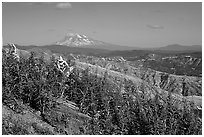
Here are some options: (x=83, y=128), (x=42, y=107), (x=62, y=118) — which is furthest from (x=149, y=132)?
(x=42, y=107)

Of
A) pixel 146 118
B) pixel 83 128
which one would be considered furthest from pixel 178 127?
pixel 83 128

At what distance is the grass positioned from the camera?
2356 centimetres

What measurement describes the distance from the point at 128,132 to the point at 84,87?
28.6 feet

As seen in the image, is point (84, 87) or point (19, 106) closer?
point (19, 106)

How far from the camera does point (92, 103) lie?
27.9 m

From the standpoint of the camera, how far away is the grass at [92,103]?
23556 millimetres

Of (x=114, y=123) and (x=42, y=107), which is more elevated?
(x=42, y=107)

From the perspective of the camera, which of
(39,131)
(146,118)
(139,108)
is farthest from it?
(139,108)

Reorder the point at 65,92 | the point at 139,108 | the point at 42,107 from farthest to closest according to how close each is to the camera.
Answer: the point at 65,92
the point at 139,108
the point at 42,107

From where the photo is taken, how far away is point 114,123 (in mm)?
25891

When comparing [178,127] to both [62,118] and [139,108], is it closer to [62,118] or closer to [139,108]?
[139,108]

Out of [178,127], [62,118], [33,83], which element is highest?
[33,83]

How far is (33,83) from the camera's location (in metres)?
25.3

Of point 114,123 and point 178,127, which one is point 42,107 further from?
point 178,127
